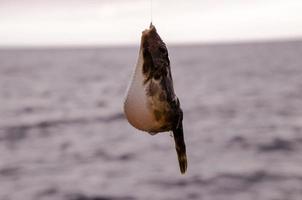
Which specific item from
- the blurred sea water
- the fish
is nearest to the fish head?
the fish

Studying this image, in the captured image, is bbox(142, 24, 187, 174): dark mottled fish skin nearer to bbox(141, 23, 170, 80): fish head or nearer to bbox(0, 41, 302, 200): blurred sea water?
bbox(141, 23, 170, 80): fish head

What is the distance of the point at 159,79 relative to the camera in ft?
10.6

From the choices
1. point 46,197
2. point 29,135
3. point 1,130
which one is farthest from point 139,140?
point 46,197

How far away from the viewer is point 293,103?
3312 cm

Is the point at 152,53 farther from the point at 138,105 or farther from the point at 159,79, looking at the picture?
the point at 138,105

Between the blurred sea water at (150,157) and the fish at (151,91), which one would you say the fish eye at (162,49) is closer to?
the fish at (151,91)

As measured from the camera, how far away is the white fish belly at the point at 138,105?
3.18m

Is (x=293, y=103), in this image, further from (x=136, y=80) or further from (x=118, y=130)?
(x=136, y=80)

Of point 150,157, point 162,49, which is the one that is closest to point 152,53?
point 162,49

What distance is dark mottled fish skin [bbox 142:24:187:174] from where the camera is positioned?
126 inches

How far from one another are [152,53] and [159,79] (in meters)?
0.17

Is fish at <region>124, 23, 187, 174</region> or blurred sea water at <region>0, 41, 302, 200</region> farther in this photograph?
blurred sea water at <region>0, 41, 302, 200</region>

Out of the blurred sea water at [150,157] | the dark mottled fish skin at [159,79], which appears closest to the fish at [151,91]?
the dark mottled fish skin at [159,79]

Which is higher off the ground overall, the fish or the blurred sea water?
the fish
